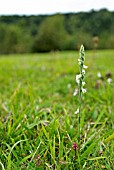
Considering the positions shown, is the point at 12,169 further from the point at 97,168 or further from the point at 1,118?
the point at 1,118

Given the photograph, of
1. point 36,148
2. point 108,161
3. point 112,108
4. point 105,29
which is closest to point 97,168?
point 108,161

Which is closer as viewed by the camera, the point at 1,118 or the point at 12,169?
the point at 12,169

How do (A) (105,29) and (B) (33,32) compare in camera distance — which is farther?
(B) (33,32)

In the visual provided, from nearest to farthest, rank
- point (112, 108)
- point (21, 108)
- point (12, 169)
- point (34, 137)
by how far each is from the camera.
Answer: point (12, 169) < point (34, 137) < point (21, 108) < point (112, 108)

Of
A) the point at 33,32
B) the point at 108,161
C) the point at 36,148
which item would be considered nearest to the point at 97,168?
the point at 108,161

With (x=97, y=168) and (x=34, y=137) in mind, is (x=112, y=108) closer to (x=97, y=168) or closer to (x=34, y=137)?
(x=34, y=137)

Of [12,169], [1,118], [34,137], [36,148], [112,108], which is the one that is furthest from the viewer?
[112,108]

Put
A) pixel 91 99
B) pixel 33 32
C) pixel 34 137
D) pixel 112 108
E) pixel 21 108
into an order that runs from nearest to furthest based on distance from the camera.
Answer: pixel 34 137, pixel 21 108, pixel 112 108, pixel 91 99, pixel 33 32

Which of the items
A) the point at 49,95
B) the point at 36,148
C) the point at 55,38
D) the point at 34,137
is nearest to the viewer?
the point at 36,148

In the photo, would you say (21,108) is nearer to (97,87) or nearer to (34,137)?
(34,137)
